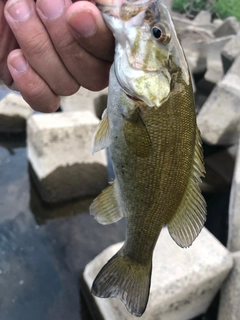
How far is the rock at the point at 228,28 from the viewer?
29.6 feet

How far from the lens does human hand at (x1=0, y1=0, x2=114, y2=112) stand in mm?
1137

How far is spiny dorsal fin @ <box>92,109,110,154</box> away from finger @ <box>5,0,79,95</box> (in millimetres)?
222

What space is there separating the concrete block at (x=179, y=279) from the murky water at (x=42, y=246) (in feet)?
1.29

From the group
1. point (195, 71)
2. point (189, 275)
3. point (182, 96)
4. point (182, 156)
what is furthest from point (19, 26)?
point (195, 71)

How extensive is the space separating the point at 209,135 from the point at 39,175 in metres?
2.16

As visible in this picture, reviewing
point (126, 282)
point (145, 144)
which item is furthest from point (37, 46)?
point (126, 282)

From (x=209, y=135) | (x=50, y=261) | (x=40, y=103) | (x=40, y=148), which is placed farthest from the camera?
(x=209, y=135)

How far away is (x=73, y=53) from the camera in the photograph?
4.21 feet

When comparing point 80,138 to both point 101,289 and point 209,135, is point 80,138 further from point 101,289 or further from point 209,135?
point 101,289

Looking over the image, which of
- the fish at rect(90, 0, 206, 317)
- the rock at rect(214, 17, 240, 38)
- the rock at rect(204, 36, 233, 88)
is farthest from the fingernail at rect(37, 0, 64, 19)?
the rock at rect(214, 17, 240, 38)

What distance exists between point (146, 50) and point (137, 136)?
279mm

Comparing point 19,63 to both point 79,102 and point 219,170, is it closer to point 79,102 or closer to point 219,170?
point 79,102

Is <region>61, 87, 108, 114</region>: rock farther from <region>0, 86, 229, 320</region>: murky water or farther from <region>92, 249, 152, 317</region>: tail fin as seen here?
<region>92, 249, 152, 317</region>: tail fin

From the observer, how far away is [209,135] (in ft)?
15.2
